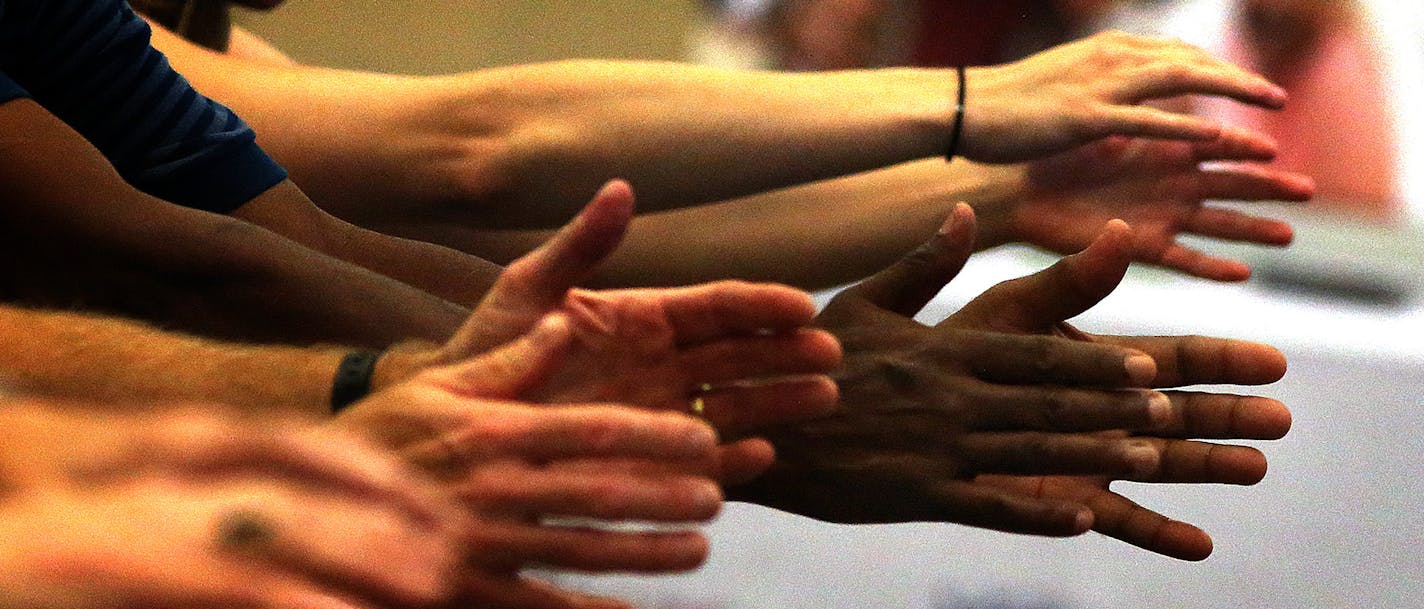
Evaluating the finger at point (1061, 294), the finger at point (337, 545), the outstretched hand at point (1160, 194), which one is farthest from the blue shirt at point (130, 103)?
the outstretched hand at point (1160, 194)

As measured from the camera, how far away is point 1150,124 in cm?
72

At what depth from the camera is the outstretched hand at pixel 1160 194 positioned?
74 centimetres

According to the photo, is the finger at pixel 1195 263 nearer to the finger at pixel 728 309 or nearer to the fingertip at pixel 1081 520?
the fingertip at pixel 1081 520

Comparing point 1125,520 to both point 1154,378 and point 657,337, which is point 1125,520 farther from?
point 657,337

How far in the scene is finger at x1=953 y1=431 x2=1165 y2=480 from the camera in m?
0.53

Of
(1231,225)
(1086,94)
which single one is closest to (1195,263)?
(1231,225)

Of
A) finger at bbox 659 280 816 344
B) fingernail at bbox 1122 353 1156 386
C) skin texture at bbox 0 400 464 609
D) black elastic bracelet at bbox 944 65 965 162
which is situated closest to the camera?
skin texture at bbox 0 400 464 609

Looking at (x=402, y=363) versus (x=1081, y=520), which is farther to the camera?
(x=1081, y=520)

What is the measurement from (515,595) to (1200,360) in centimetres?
34

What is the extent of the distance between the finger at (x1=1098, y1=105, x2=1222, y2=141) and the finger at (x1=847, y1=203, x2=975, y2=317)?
0.69ft

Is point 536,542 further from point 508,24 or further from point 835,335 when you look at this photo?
point 508,24

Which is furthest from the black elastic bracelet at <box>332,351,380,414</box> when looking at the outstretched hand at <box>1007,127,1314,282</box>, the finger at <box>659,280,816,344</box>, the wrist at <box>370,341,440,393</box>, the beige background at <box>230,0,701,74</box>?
the outstretched hand at <box>1007,127,1314,282</box>

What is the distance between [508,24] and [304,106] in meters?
0.12

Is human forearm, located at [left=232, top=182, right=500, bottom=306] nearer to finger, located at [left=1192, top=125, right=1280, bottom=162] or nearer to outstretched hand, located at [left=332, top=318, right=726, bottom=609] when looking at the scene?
outstretched hand, located at [left=332, top=318, right=726, bottom=609]
